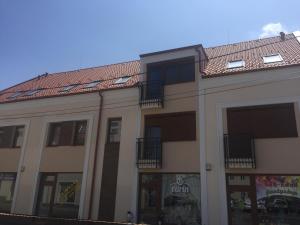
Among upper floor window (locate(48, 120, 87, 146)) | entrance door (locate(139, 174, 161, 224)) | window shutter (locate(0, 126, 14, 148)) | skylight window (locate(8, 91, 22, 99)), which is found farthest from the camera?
Answer: skylight window (locate(8, 91, 22, 99))

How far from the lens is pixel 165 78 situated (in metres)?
15.4

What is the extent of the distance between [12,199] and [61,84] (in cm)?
750

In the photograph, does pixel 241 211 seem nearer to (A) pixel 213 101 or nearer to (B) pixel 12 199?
(A) pixel 213 101

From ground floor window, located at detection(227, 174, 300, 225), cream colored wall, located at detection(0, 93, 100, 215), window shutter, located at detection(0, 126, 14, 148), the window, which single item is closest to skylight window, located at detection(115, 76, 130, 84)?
cream colored wall, located at detection(0, 93, 100, 215)

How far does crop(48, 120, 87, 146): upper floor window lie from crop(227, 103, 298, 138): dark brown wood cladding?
747cm

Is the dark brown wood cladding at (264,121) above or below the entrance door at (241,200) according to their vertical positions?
above

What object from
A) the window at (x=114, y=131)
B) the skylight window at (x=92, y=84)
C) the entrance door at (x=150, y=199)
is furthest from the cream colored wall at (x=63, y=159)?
the skylight window at (x=92, y=84)

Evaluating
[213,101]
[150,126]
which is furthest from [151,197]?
[213,101]

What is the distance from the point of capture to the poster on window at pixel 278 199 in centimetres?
1146

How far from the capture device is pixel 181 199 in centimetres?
1333

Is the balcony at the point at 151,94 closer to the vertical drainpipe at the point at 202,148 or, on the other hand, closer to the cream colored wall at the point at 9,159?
the vertical drainpipe at the point at 202,148

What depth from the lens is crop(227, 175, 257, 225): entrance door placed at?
39.3ft

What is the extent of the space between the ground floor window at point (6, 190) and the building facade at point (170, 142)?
6 cm

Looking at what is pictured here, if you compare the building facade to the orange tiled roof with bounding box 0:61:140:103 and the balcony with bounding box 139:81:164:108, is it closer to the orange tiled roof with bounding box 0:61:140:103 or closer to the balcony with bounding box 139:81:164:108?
the balcony with bounding box 139:81:164:108
